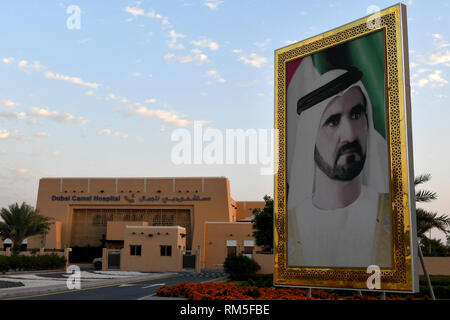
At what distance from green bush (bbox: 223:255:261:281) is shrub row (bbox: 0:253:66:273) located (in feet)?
49.1

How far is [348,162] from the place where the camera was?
38.5ft

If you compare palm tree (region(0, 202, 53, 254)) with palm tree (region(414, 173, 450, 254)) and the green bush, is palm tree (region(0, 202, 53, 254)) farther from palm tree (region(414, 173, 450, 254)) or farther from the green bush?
palm tree (region(414, 173, 450, 254))

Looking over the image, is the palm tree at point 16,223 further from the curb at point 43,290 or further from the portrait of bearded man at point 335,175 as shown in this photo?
the portrait of bearded man at point 335,175

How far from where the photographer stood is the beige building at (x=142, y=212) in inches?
2270

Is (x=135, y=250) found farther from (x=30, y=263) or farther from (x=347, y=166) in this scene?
(x=347, y=166)

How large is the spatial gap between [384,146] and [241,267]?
24.2m

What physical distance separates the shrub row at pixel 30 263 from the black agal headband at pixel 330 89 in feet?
89.1

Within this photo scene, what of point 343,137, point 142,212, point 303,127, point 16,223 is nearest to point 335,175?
point 343,137

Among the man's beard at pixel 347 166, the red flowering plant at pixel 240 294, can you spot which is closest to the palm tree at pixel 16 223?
the red flowering plant at pixel 240 294

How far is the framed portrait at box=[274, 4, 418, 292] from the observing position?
10781mm

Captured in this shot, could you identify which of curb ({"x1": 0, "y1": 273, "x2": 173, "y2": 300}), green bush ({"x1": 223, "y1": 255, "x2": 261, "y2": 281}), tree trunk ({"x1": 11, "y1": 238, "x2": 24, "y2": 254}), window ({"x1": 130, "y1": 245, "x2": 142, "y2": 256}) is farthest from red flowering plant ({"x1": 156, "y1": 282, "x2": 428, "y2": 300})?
window ({"x1": 130, "y1": 245, "x2": 142, "y2": 256})

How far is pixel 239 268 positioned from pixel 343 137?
2343cm

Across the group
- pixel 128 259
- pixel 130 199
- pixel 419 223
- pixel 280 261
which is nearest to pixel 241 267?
pixel 419 223

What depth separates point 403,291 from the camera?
10.3 meters
